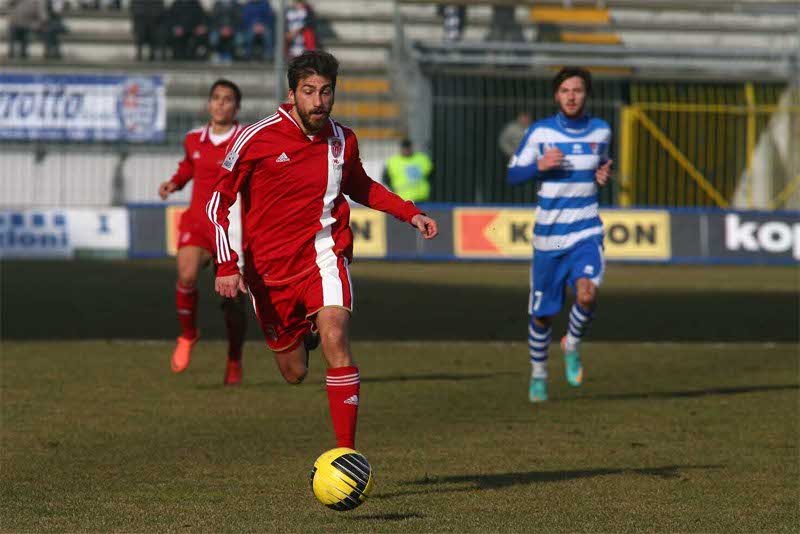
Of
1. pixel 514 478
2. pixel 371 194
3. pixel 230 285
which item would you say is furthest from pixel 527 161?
pixel 230 285

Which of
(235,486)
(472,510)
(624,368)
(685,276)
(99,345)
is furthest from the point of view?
(685,276)

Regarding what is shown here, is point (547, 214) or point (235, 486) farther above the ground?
point (547, 214)

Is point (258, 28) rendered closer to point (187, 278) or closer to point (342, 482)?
point (187, 278)

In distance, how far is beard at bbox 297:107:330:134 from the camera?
22.3ft

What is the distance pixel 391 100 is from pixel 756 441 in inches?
830

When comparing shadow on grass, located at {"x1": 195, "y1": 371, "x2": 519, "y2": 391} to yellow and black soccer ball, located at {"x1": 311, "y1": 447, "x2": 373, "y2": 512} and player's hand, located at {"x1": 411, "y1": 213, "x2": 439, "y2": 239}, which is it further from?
yellow and black soccer ball, located at {"x1": 311, "y1": 447, "x2": 373, "y2": 512}

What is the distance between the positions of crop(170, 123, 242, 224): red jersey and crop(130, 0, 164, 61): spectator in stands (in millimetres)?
18464

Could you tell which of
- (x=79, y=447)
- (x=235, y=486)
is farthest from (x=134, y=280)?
(x=235, y=486)

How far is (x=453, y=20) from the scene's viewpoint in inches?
1192

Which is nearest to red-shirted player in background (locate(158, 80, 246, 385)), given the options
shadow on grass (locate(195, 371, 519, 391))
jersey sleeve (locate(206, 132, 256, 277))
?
shadow on grass (locate(195, 371, 519, 391))

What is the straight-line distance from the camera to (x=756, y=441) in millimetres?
8492

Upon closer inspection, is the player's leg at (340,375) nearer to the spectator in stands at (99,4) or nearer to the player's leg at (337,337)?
the player's leg at (337,337)

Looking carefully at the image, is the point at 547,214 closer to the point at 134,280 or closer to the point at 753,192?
the point at 134,280

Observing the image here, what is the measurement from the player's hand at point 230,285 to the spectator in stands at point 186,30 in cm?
2295
